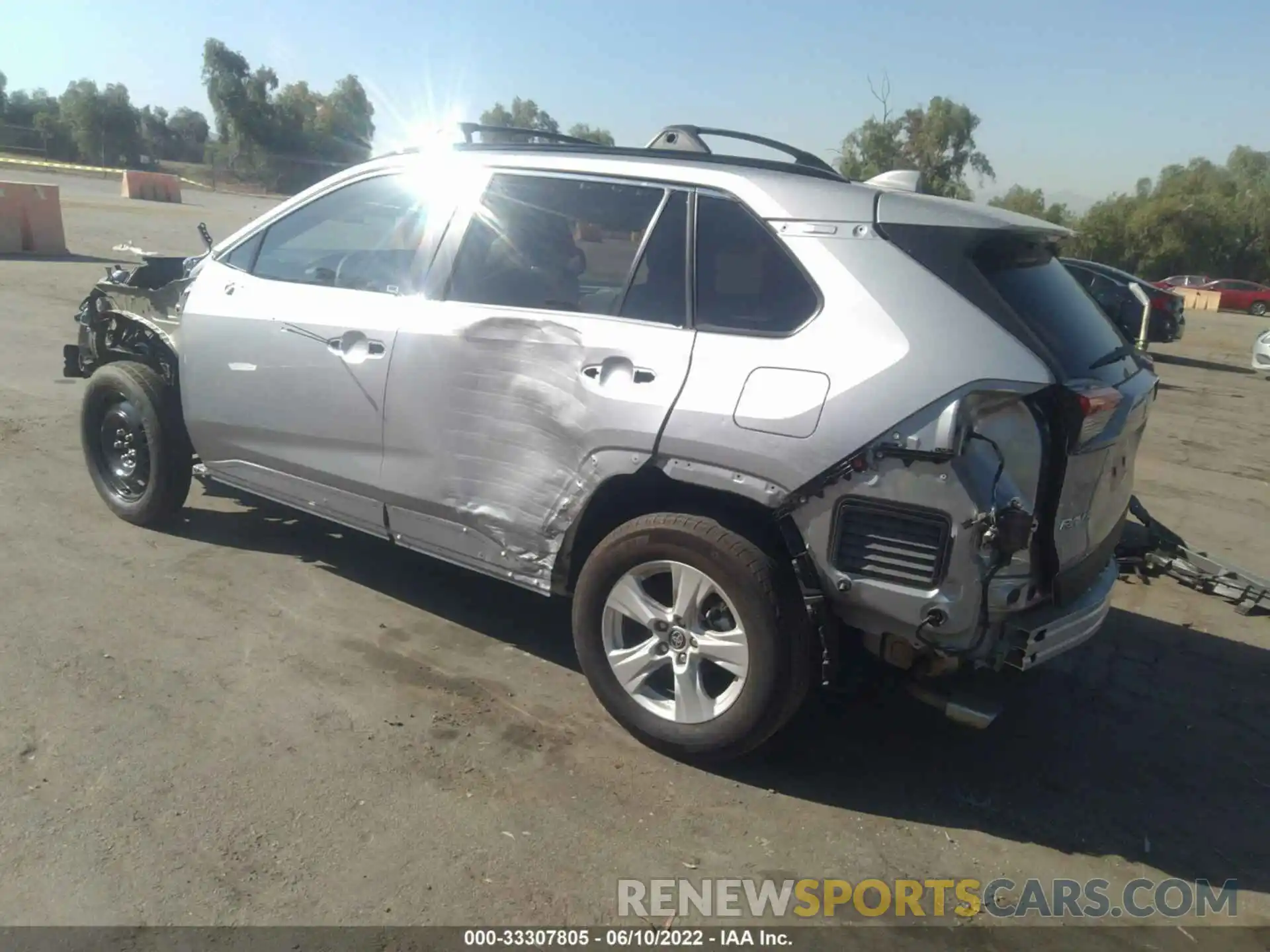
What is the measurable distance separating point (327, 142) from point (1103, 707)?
77.1 m

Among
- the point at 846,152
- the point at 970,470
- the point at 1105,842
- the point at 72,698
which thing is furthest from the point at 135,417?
the point at 846,152

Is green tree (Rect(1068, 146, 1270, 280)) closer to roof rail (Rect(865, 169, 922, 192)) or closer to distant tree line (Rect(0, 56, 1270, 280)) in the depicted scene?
distant tree line (Rect(0, 56, 1270, 280))

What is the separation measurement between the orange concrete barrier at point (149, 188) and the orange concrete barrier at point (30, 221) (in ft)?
87.3

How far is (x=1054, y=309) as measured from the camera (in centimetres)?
332

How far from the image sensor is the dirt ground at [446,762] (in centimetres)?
290

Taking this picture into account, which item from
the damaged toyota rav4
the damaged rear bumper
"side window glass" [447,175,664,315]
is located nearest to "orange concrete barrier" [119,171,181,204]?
the damaged toyota rav4

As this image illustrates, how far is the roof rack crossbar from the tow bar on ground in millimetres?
3361

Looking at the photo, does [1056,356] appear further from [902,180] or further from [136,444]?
[136,444]

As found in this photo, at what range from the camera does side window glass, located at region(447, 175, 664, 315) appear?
373 centimetres

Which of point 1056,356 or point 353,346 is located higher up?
point 1056,356

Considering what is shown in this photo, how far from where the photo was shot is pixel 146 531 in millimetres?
5355

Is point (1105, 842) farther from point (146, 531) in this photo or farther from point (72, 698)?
point (146, 531)

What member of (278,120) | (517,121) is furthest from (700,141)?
(278,120)

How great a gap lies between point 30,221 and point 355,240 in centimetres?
1770
